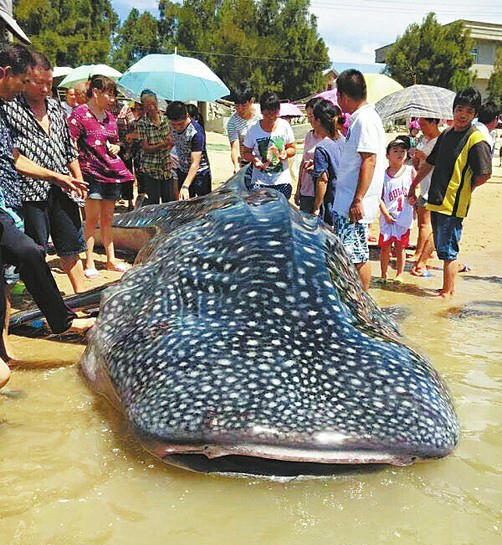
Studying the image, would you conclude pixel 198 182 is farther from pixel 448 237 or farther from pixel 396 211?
pixel 448 237

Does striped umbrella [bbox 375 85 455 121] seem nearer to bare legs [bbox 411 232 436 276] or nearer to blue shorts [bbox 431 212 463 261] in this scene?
bare legs [bbox 411 232 436 276]

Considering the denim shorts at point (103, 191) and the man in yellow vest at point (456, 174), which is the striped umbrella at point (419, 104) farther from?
the denim shorts at point (103, 191)

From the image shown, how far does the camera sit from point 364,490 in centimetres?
281

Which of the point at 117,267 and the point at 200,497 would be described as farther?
the point at 117,267

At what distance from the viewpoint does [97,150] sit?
705cm

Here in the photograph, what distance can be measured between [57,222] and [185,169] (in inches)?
124

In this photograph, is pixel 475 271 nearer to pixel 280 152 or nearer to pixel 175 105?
pixel 280 152

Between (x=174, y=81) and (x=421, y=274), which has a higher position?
(x=174, y=81)

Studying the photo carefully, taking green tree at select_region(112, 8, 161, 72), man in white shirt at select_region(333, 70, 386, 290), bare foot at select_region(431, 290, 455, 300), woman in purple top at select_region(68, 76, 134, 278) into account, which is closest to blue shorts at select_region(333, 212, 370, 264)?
man in white shirt at select_region(333, 70, 386, 290)

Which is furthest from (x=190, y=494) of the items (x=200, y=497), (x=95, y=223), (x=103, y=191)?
(x=95, y=223)

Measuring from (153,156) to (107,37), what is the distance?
2167 inches

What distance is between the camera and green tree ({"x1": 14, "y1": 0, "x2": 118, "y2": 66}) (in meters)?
50.9

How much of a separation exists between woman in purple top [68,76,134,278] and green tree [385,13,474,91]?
5830 centimetres

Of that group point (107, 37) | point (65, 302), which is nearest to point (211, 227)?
point (65, 302)
